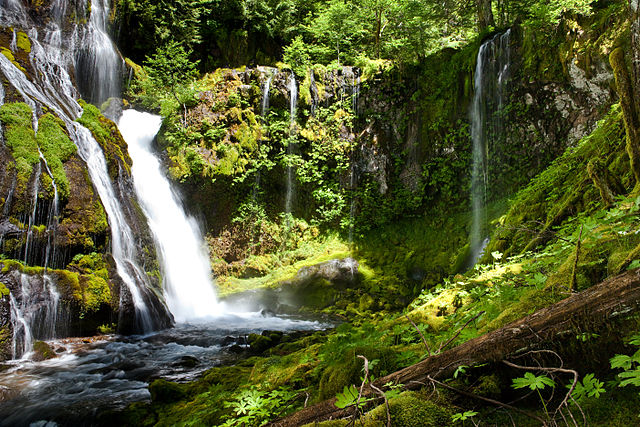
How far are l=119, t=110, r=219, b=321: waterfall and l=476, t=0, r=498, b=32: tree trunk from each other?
1399cm

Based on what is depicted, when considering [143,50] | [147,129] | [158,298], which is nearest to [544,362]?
[158,298]

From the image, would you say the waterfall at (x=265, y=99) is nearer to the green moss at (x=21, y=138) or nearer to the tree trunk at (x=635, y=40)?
the green moss at (x=21, y=138)

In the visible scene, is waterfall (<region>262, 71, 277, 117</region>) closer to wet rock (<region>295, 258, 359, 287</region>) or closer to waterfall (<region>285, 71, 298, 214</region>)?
waterfall (<region>285, 71, 298, 214</region>)

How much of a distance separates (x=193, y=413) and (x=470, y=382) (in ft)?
8.90

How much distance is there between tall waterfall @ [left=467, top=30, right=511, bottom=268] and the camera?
11.3 meters

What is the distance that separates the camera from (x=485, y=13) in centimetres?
1363

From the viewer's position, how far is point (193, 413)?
317cm

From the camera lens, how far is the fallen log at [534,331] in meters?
1.34

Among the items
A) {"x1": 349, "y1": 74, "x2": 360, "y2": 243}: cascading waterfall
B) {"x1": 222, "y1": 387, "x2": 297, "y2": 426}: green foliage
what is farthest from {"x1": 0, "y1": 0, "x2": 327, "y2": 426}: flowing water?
{"x1": 349, "y1": 74, "x2": 360, "y2": 243}: cascading waterfall

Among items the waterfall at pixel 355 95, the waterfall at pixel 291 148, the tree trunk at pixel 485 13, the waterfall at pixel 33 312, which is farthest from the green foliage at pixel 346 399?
the tree trunk at pixel 485 13

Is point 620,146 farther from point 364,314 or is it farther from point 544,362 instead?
point 364,314

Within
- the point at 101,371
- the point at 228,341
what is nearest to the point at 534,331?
the point at 101,371

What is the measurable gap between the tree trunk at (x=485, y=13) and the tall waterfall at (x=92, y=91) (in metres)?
14.7

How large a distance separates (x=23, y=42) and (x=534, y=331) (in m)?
16.7
